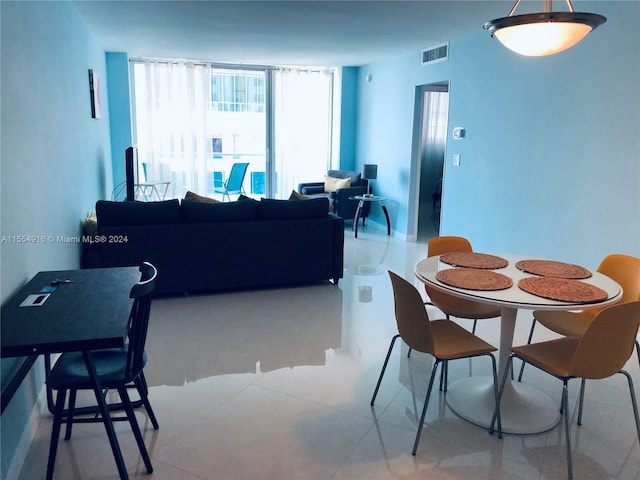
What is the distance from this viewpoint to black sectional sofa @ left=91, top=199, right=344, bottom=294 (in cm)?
421

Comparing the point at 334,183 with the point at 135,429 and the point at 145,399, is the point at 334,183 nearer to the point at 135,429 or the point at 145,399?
the point at 145,399

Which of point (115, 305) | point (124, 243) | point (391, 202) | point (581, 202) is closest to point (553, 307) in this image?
point (115, 305)

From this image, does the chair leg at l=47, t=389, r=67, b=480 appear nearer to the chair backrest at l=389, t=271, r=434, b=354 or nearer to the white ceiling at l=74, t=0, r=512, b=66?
the chair backrest at l=389, t=271, r=434, b=354

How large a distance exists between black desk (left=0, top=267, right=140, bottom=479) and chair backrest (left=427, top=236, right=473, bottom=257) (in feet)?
6.16

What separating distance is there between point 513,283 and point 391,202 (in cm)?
520

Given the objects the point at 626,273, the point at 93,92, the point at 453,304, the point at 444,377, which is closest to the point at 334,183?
the point at 93,92

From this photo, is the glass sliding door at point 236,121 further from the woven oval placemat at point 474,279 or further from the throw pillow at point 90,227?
the woven oval placemat at point 474,279

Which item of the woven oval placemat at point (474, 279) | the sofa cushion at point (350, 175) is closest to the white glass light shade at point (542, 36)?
the woven oval placemat at point (474, 279)

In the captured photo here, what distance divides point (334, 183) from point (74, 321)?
6.57m

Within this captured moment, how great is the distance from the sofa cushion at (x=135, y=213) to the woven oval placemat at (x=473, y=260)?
2408 mm

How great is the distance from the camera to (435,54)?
20.7ft

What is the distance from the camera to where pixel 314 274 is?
486cm

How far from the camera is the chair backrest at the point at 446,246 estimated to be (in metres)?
3.36

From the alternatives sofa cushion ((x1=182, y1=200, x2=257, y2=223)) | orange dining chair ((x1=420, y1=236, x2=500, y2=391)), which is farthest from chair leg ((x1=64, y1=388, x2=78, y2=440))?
sofa cushion ((x1=182, y1=200, x2=257, y2=223))
